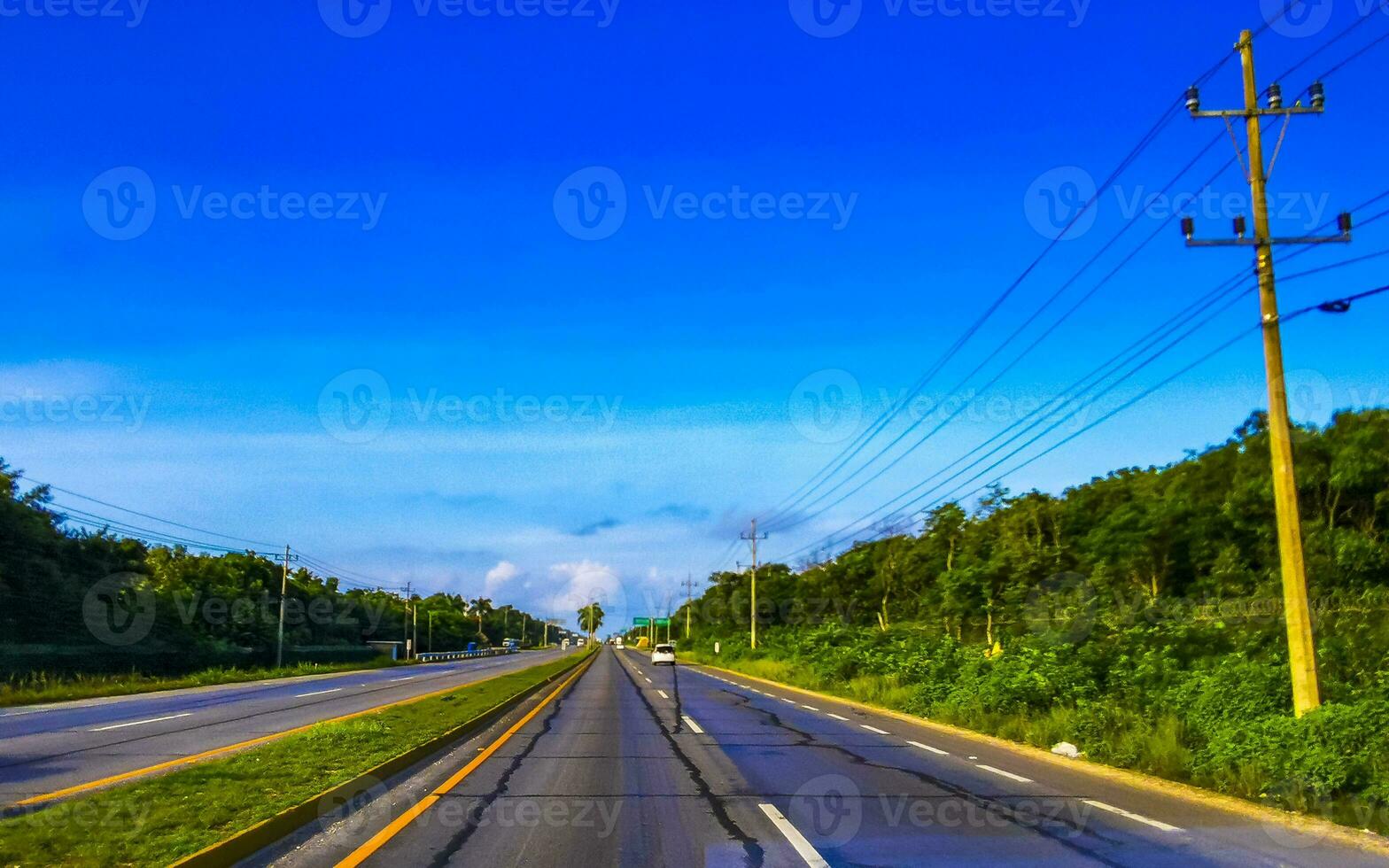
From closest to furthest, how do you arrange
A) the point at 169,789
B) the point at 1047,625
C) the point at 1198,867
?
the point at 1198,867 → the point at 169,789 → the point at 1047,625

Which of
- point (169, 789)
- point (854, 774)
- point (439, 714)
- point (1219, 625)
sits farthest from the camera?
point (439, 714)

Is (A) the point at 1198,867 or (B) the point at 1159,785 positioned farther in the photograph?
(B) the point at 1159,785

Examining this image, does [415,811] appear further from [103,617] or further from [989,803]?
[103,617]

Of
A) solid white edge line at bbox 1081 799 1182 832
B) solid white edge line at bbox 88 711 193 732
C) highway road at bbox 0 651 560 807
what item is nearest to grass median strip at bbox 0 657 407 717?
highway road at bbox 0 651 560 807

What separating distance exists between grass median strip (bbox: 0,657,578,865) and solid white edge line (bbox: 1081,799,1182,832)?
28.8 ft

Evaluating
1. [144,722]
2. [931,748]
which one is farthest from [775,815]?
[144,722]

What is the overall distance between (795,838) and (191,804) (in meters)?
6.17

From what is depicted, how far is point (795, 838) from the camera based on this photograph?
9.70 meters

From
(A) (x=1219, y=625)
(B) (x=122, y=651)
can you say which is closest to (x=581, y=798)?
(A) (x=1219, y=625)

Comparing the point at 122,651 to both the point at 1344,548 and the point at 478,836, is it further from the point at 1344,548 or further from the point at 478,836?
the point at 1344,548

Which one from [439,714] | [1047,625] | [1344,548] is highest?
[1344,548]

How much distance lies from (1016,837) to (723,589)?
382 ft

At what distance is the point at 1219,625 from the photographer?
21.8 meters

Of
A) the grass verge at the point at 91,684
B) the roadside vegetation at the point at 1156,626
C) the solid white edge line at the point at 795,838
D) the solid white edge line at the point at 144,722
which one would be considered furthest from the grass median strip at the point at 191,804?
the grass verge at the point at 91,684
